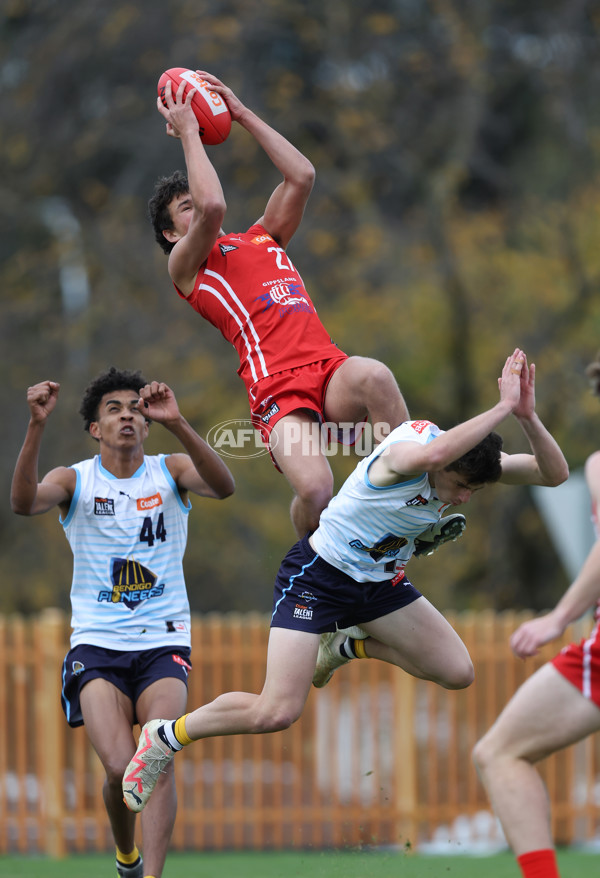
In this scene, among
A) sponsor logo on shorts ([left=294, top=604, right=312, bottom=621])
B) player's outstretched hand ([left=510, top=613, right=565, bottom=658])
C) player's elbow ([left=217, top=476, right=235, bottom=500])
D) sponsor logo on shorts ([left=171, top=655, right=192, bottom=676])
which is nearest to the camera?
player's outstretched hand ([left=510, top=613, right=565, bottom=658])

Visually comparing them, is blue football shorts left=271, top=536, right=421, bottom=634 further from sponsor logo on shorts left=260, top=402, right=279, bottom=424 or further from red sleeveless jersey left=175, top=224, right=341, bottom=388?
red sleeveless jersey left=175, top=224, right=341, bottom=388

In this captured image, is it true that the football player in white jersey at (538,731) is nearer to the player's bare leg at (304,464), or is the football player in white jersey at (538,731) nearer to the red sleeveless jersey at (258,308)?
the player's bare leg at (304,464)

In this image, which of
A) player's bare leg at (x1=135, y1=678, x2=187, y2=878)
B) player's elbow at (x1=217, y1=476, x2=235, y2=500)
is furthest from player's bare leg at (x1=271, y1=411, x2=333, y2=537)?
player's bare leg at (x1=135, y1=678, x2=187, y2=878)

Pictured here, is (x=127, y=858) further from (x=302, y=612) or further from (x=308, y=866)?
(x=308, y=866)

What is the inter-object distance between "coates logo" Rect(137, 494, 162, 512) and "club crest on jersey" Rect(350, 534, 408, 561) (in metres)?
1.41

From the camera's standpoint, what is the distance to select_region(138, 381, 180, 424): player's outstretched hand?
6.01 metres

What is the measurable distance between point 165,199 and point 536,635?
11.2 feet

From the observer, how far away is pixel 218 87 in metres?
6.41

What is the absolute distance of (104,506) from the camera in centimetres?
643

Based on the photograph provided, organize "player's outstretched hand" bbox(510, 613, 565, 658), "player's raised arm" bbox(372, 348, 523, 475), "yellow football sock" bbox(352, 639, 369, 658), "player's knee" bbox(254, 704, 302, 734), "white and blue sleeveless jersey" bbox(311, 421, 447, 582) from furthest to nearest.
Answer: "yellow football sock" bbox(352, 639, 369, 658) < "player's knee" bbox(254, 704, 302, 734) < "white and blue sleeveless jersey" bbox(311, 421, 447, 582) < "player's raised arm" bbox(372, 348, 523, 475) < "player's outstretched hand" bbox(510, 613, 565, 658)

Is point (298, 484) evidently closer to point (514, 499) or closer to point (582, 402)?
point (582, 402)

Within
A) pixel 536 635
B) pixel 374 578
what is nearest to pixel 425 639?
pixel 374 578

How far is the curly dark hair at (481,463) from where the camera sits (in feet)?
16.6

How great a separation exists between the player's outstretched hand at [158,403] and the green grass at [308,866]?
3.86m
